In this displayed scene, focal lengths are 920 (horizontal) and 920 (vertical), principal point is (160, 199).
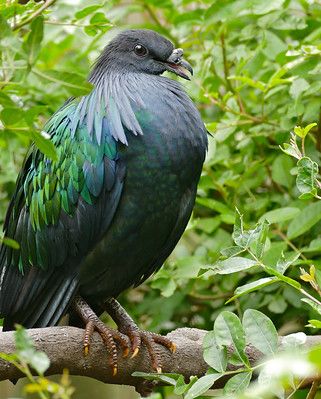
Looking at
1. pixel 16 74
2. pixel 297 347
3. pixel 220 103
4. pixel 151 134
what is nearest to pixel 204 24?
pixel 220 103

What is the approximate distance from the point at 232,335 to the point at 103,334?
72 centimetres

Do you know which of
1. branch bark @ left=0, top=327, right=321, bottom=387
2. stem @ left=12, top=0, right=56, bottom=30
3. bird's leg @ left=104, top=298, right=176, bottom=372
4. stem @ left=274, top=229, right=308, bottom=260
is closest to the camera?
stem @ left=12, top=0, right=56, bottom=30

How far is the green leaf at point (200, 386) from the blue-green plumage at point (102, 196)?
812 millimetres

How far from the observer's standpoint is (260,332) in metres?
2.36

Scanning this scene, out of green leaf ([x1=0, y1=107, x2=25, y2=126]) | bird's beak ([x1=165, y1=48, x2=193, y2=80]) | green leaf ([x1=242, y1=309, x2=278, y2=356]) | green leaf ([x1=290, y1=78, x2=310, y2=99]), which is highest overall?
green leaf ([x1=0, y1=107, x2=25, y2=126])

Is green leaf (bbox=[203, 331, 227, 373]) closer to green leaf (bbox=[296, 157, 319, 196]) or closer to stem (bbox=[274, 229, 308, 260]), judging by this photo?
green leaf (bbox=[296, 157, 319, 196])

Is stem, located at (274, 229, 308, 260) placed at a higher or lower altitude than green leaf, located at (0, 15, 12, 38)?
lower

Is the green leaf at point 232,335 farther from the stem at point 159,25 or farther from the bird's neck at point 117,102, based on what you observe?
the stem at point 159,25

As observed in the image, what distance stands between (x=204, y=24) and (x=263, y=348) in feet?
5.73

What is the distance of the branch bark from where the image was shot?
8.35 feet

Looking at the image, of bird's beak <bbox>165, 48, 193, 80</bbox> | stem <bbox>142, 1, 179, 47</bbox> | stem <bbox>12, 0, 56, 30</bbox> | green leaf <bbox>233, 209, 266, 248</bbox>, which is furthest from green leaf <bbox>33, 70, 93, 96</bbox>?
stem <bbox>142, 1, 179, 47</bbox>

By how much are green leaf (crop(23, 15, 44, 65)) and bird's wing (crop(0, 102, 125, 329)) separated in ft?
3.59

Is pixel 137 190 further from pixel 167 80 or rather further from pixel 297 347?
pixel 297 347

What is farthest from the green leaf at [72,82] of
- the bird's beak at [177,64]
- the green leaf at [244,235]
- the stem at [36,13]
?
the bird's beak at [177,64]
